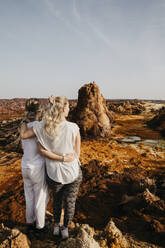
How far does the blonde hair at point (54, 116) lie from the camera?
160 centimetres

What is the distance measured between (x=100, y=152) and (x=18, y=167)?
3171 mm

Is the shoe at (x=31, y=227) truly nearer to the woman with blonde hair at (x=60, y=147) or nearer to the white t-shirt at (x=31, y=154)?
the woman with blonde hair at (x=60, y=147)

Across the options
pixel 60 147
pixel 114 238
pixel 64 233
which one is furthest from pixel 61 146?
pixel 114 238

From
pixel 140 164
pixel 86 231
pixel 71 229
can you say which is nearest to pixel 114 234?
pixel 86 231

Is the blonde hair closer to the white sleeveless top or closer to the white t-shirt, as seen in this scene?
the white sleeveless top

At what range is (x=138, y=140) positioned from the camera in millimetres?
8359

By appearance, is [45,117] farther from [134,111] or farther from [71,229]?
[134,111]

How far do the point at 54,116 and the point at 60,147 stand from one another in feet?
1.16

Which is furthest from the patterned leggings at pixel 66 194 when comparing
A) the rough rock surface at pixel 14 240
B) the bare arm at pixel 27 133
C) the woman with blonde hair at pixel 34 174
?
the bare arm at pixel 27 133

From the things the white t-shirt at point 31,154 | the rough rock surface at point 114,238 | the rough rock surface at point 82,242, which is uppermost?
the white t-shirt at point 31,154

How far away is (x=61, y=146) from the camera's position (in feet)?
5.62

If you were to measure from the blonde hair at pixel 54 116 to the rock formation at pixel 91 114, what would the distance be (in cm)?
692

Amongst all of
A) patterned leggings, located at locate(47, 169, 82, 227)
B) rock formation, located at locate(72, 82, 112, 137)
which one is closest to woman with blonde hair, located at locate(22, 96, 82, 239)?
patterned leggings, located at locate(47, 169, 82, 227)

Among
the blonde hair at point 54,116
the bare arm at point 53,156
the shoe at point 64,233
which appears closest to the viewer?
the blonde hair at point 54,116
